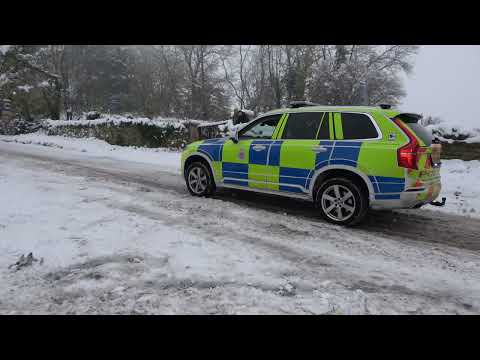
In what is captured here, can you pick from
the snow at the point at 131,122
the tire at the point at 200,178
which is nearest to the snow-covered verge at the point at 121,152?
the snow at the point at 131,122

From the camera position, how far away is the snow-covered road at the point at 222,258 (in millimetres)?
2244

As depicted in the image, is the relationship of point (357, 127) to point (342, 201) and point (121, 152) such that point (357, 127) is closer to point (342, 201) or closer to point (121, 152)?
point (342, 201)

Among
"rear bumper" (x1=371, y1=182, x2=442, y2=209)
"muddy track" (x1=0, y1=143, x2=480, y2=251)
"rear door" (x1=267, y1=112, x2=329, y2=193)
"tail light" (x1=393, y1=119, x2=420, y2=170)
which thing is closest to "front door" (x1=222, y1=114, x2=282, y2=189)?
"rear door" (x1=267, y1=112, x2=329, y2=193)

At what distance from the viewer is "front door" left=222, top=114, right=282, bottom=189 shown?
15.6 ft

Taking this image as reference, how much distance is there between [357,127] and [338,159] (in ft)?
1.73

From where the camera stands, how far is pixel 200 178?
18.3 feet

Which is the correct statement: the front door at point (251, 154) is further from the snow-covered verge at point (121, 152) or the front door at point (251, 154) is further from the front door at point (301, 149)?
the snow-covered verge at point (121, 152)

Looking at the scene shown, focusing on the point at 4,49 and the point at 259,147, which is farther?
the point at 4,49

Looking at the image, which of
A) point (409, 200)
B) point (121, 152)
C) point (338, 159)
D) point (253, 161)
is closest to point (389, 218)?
point (409, 200)

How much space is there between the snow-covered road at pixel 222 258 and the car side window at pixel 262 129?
3.92ft

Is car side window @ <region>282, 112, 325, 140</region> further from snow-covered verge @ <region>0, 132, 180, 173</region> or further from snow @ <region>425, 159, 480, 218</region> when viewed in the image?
snow-covered verge @ <region>0, 132, 180, 173</region>
